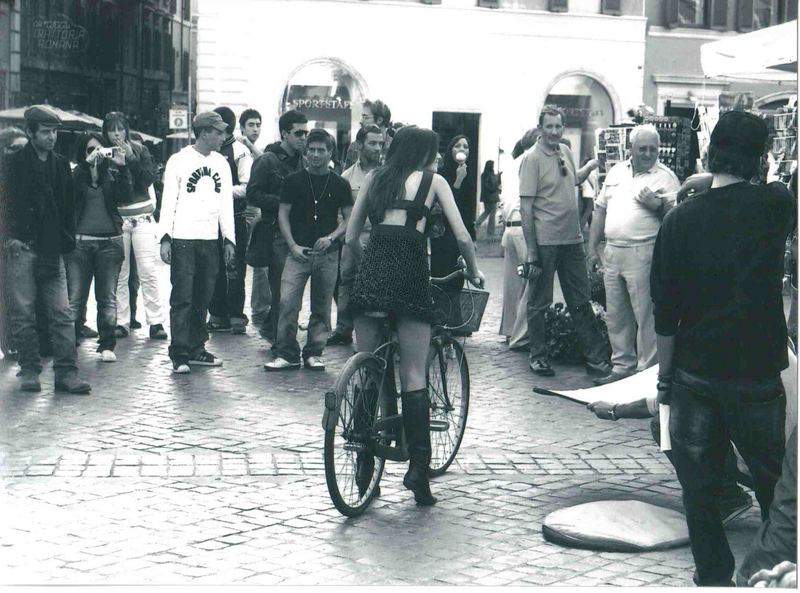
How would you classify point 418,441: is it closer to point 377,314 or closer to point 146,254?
point 377,314

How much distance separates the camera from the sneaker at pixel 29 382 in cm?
932

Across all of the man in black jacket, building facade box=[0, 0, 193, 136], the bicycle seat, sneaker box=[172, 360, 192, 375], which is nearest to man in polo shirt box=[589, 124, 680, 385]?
the man in black jacket

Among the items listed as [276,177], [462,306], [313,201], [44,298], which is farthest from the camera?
[276,177]

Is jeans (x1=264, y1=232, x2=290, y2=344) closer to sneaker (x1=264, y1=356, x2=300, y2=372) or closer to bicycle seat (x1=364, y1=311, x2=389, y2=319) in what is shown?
sneaker (x1=264, y1=356, x2=300, y2=372)

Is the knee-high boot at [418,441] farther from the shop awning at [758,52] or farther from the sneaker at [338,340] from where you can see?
the sneaker at [338,340]

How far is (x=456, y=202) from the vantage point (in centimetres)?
1127

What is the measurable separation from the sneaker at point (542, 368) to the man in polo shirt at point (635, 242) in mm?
544

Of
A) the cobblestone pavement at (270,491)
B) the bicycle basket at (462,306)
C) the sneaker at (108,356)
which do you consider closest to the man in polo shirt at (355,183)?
the cobblestone pavement at (270,491)

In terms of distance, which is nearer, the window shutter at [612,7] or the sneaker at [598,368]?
the sneaker at [598,368]

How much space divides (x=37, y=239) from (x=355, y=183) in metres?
2.95

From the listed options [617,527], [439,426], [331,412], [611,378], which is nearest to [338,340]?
[611,378]

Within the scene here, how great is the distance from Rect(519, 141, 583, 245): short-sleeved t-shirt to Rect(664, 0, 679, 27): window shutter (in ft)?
68.8

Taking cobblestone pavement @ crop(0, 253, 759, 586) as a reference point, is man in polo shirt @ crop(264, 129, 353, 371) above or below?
above

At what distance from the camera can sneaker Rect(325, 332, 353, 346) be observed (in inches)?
471
